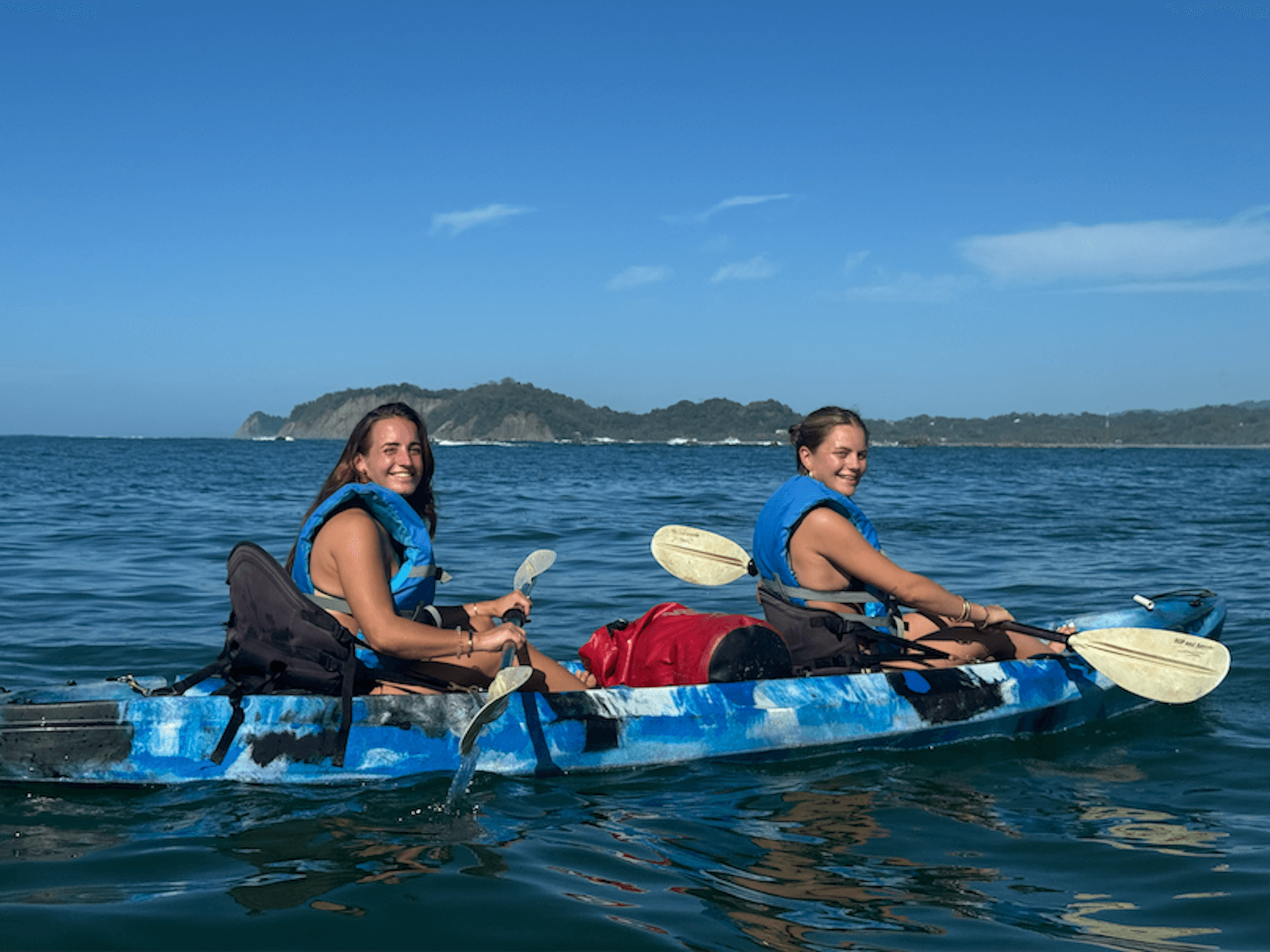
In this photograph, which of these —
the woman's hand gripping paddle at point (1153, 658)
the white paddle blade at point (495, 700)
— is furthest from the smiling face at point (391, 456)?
the woman's hand gripping paddle at point (1153, 658)

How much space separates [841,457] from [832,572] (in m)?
0.55

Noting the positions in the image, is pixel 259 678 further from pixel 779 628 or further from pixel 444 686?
pixel 779 628

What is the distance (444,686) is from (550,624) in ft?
12.5

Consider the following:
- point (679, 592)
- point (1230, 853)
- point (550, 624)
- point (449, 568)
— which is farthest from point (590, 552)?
point (1230, 853)

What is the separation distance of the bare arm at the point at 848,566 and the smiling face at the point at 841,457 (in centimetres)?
23

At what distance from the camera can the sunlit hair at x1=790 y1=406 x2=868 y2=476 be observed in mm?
5176

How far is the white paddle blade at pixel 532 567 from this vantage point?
17.7 feet

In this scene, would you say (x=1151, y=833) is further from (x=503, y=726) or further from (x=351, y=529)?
(x=351, y=529)

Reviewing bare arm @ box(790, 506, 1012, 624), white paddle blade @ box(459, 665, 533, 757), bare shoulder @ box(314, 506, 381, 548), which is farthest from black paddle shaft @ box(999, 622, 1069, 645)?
bare shoulder @ box(314, 506, 381, 548)

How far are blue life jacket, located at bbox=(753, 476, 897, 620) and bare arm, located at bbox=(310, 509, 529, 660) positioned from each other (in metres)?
1.67

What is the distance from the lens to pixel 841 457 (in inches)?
202

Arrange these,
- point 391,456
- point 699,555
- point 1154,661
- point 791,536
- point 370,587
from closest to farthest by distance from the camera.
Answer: point 370,587 < point 391,456 < point 791,536 < point 1154,661 < point 699,555

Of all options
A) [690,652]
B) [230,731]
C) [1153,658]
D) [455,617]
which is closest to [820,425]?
[690,652]

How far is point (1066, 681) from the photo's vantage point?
5.77 m
